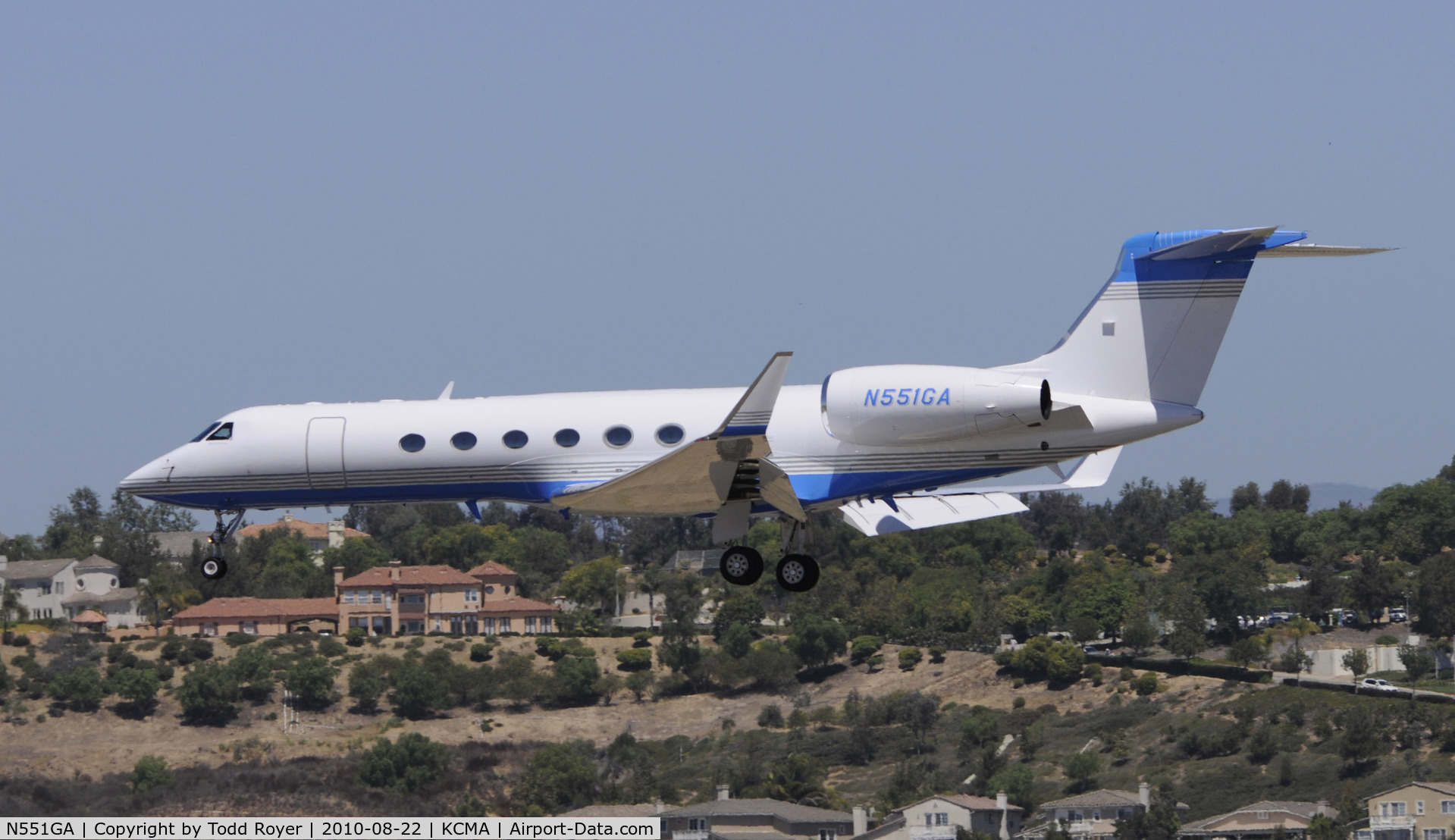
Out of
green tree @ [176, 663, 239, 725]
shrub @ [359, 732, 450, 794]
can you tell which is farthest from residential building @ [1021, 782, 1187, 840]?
green tree @ [176, 663, 239, 725]

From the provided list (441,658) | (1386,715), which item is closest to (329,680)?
(441,658)

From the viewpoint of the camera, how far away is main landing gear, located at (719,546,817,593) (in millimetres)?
25984

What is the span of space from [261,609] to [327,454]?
264 feet

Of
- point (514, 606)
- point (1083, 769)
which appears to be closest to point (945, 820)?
point (1083, 769)

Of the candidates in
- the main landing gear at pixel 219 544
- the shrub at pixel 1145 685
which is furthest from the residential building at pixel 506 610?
the main landing gear at pixel 219 544

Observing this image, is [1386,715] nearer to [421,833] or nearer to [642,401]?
[421,833]

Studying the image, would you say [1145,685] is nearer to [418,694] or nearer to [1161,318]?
[418,694]

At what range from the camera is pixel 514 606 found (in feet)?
364

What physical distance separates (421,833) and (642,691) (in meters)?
57.6

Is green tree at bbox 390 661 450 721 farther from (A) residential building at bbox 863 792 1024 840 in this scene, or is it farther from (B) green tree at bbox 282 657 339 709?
(A) residential building at bbox 863 792 1024 840

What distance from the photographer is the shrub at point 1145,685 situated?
83.2 metres

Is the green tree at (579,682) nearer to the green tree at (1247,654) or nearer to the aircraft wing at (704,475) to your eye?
the green tree at (1247,654)

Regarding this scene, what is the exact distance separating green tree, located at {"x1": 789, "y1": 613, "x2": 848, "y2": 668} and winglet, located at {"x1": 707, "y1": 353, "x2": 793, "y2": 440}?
241ft

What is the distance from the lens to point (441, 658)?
93.5 meters
